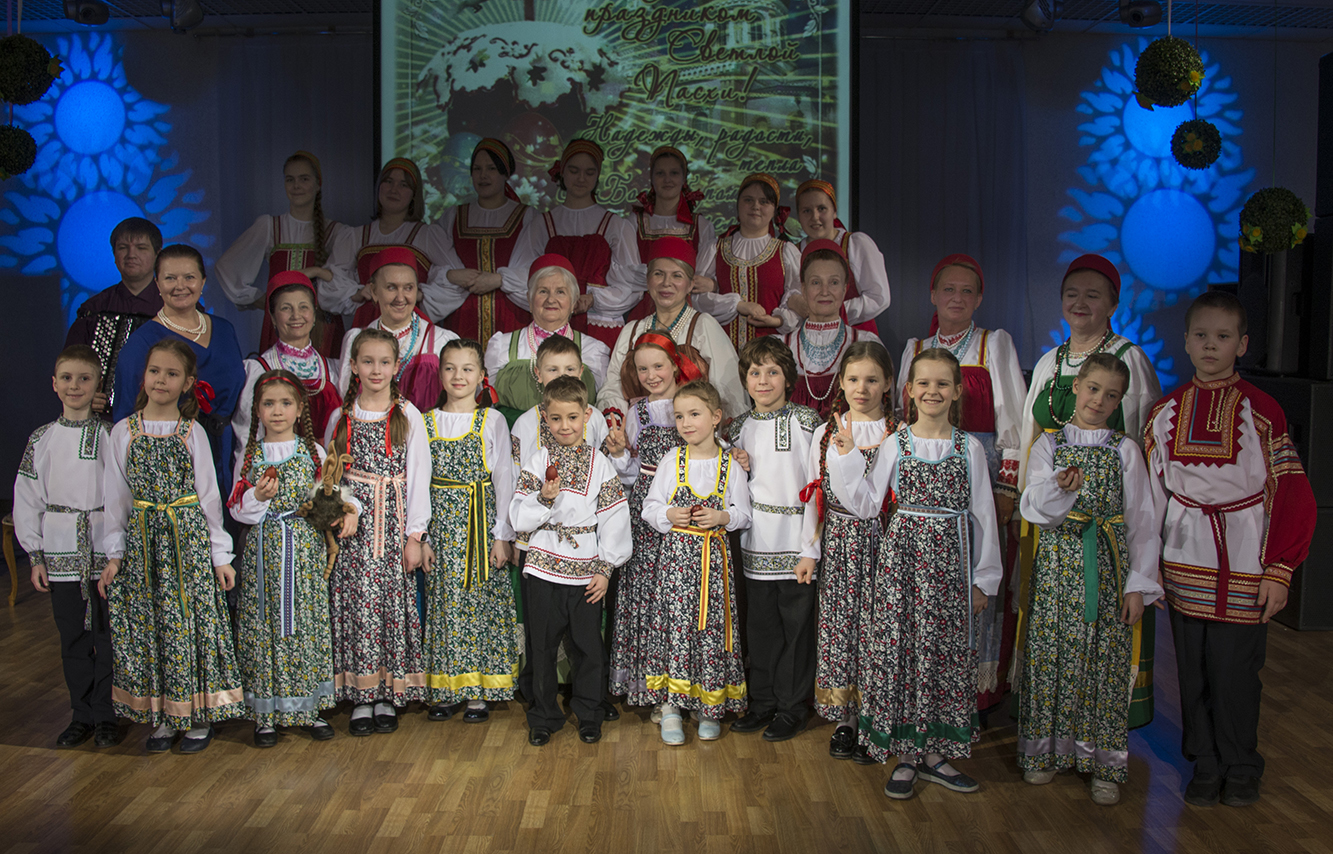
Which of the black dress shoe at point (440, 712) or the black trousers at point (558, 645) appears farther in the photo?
the black dress shoe at point (440, 712)

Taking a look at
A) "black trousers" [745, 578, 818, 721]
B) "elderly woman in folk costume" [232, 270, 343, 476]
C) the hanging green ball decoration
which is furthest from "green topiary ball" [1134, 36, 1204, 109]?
the hanging green ball decoration

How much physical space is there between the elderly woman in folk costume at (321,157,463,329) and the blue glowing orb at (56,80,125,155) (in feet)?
12.7

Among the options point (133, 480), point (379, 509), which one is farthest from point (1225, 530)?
point (133, 480)

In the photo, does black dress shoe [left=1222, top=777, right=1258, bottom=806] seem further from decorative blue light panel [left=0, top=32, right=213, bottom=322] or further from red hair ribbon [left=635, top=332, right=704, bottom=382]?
decorative blue light panel [left=0, top=32, right=213, bottom=322]

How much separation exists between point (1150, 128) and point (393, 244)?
5716 millimetres

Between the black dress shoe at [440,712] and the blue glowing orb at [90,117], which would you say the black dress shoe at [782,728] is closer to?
the black dress shoe at [440,712]

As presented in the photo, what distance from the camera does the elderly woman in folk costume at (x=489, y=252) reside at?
4191 millimetres

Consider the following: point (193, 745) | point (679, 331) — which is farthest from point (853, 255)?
point (193, 745)

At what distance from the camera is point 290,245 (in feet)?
14.4

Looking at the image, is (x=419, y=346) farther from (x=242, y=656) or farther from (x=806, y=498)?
(x=806, y=498)

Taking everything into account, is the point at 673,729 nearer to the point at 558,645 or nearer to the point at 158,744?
the point at 558,645

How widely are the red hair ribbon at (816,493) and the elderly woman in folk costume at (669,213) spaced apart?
1453 millimetres

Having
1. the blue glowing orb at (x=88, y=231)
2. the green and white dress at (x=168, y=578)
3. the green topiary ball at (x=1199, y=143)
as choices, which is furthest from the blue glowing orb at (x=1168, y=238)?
the blue glowing orb at (x=88, y=231)

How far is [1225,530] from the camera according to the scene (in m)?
2.72
